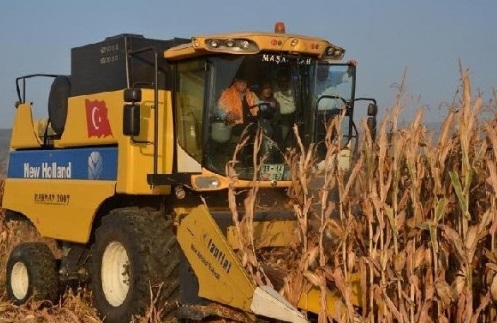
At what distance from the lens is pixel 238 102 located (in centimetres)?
593

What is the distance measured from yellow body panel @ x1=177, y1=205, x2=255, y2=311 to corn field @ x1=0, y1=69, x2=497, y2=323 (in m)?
0.53

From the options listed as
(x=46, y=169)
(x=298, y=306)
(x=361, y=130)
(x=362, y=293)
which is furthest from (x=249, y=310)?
(x=46, y=169)

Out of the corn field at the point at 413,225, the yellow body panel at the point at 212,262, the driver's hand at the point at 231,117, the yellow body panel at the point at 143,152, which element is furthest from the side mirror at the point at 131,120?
the corn field at the point at 413,225

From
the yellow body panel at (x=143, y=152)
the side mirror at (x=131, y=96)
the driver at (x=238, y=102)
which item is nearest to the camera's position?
the side mirror at (x=131, y=96)

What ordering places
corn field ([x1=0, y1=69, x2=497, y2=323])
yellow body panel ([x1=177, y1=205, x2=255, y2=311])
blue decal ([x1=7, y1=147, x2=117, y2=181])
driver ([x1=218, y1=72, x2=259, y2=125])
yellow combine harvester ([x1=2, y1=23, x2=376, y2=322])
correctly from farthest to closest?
1. blue decal ([x1=7, y1=147, x2=117, y2=181])
2. driver ([x1=218, y1=72, x2=259, y2=125])
3. yellow combine harvester ([x1=2, y1=23, x2=376, y2=322])
4. yellow body panel ([x1=177, y1=205, x2=255, y2=311])
5. corn field ([x1=0, y1=69, x2=497, y2=323])

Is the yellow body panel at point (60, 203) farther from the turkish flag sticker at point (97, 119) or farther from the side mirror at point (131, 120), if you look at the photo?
the side mirror at point (131, 120)

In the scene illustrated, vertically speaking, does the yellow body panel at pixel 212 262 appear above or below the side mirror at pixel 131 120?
below

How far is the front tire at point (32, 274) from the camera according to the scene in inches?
284

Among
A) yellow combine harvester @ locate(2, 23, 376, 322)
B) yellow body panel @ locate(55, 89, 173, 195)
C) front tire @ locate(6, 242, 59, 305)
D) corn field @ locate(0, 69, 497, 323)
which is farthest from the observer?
front tire @ locate(6, 242, 59, 305)

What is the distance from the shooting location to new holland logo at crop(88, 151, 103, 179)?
6605 mm

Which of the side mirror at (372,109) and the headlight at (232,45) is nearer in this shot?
the headlight at (232,45)

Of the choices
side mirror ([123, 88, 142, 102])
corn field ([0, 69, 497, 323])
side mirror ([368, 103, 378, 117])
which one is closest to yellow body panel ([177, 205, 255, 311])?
corn field ([0, 69, 497, 323])

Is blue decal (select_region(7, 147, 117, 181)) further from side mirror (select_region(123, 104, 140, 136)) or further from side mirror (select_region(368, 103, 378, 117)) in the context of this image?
side mirror (select_region(368, 103, 378, 117))

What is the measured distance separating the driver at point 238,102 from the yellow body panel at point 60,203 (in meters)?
1.20
